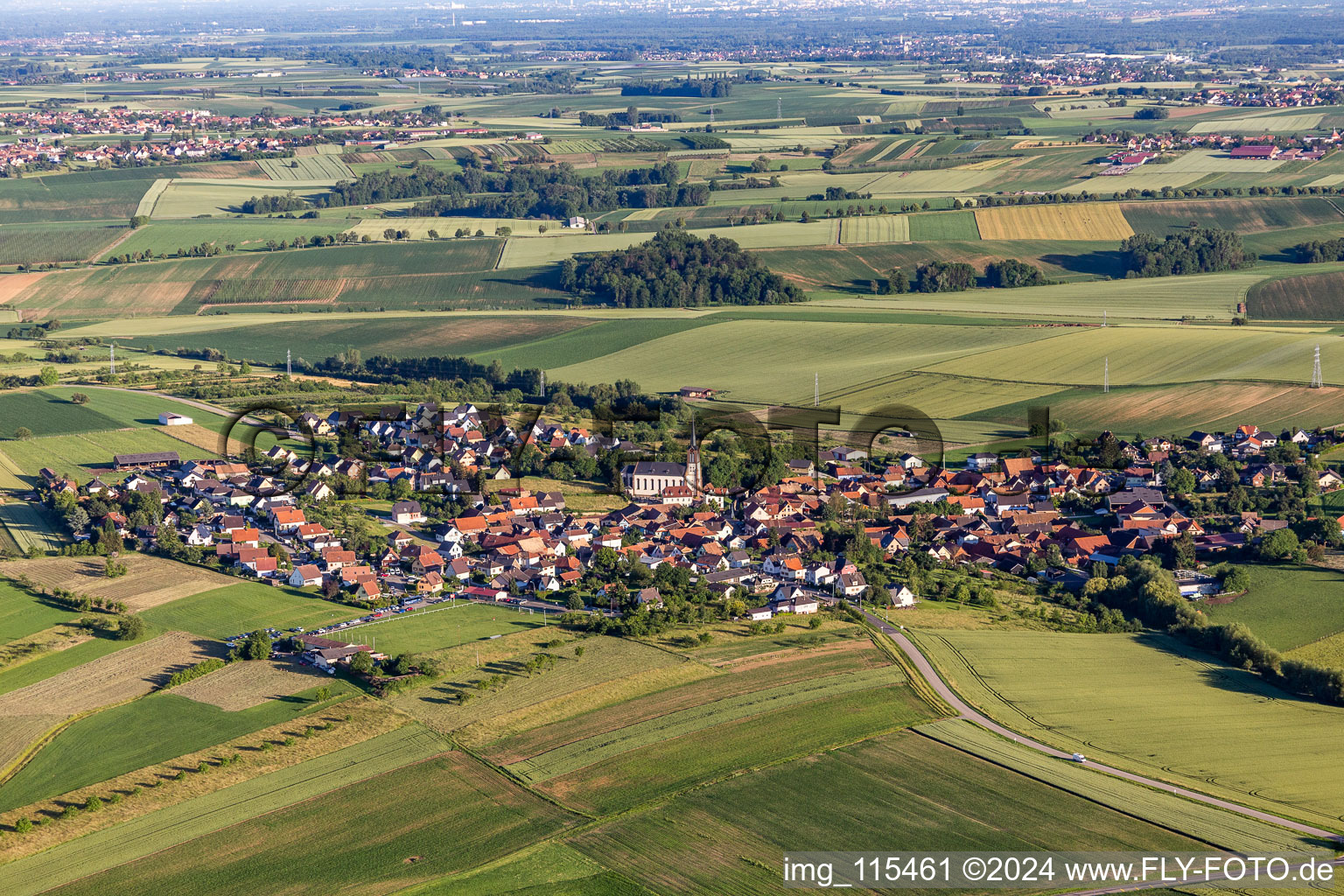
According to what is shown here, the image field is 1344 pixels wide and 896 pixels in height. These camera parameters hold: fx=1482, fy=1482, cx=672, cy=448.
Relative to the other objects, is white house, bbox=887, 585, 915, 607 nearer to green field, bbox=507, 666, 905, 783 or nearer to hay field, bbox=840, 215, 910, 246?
green field, bbox=507, 666, 905, 783

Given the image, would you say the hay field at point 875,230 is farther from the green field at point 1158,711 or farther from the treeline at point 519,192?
the green field at point 1158,711

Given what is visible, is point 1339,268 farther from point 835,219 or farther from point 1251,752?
point 1251,752

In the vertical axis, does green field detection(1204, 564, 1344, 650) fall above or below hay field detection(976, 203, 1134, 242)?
below

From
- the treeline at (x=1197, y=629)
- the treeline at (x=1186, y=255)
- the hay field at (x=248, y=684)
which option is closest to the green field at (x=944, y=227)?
the treeline at (x=1186, y=255)

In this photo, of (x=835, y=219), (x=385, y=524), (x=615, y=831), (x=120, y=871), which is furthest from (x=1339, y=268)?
(x=120, y=871)

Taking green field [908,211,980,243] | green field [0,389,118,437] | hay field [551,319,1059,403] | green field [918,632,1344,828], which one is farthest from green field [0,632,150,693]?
green field [908,211,980,243]

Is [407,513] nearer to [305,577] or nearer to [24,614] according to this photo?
[305,577]
